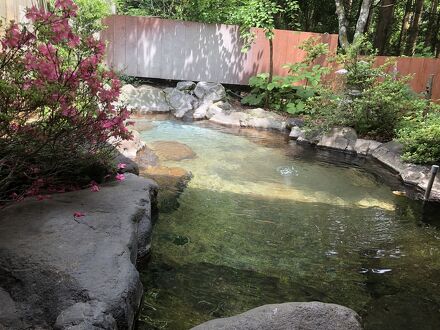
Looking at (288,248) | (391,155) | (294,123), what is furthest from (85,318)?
(294,123)

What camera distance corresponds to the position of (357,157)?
9.45 metres

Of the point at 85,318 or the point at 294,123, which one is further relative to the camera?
the point at 294,123

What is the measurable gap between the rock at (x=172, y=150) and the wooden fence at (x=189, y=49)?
507cm

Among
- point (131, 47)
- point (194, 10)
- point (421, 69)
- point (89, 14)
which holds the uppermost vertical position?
point (194, 10)

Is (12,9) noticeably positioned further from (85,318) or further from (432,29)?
(432,29)

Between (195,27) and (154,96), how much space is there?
273cm

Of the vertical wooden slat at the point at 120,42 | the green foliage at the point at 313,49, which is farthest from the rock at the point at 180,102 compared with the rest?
the green foliage at the point at 313,49

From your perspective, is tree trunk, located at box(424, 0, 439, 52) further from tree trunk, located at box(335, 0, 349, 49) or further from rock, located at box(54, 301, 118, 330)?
rock, located at box(54, 301, 118, 330)

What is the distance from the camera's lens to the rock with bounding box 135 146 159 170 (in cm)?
748

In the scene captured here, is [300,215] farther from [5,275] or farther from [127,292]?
[5,275]

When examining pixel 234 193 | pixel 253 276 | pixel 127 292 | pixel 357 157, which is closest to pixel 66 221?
pixel 127 292

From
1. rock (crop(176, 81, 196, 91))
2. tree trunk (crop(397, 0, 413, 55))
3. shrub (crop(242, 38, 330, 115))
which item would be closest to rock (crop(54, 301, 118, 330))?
shrub (crop(242, 38, 330, 115))

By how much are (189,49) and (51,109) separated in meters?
10.2

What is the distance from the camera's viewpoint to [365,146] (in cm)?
966
